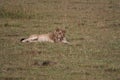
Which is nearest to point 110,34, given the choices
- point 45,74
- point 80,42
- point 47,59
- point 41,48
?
point 80,42

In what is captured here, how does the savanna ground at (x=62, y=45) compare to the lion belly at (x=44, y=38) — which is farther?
the lion belly at (x=44, y=38)

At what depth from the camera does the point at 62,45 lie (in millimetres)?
14062

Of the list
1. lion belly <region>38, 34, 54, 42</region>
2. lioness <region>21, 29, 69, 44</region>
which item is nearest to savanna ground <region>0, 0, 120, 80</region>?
lioness <region>21, 29, 69, 44</region>

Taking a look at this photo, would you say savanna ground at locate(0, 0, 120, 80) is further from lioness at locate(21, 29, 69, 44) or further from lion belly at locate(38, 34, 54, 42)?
lion belly at locate(38, 34, 54, 42)

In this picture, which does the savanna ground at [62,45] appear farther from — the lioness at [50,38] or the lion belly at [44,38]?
the lion belly at [44,38]

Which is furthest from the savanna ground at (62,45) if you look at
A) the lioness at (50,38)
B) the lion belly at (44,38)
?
the lion belly at (44,38)

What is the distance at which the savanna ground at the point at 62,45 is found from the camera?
Result: 10680 mm

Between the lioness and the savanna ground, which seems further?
the lioness

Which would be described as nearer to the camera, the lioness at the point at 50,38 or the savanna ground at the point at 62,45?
the savanna ground at the point at 62,45

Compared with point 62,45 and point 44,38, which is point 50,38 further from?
point 62,45

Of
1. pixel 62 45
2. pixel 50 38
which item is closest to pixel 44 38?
pixel 50 38

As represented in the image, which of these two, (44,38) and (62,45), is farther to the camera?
(44,38)

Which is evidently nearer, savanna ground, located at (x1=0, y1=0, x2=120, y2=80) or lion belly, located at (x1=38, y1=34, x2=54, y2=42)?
savanna ground, located at (x1=0, y1=0, x2=120, y2=80)

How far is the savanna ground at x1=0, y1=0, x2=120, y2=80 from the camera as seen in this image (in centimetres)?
1068
